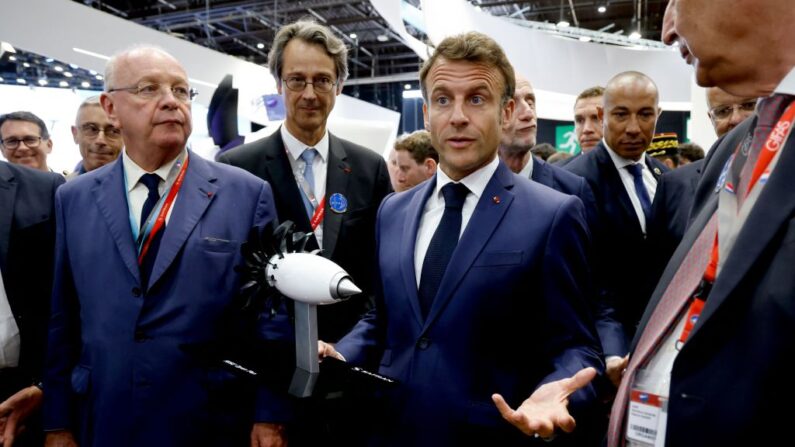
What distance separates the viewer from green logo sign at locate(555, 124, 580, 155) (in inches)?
581

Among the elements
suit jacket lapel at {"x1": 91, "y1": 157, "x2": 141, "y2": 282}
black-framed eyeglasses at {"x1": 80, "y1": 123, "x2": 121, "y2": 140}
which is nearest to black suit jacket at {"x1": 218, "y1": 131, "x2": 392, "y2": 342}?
suit jacket lapel at {"x1": 91, "y1": 157, "x2": 141, "y2": 282}

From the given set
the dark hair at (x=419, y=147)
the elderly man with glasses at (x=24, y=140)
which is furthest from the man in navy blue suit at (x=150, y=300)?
the elderly man with glasses at (x=24, y=140)

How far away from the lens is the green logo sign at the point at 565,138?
1476 centimetres

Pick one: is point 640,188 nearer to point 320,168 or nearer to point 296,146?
point 320,168

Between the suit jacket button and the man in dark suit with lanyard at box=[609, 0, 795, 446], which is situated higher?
the man in dark suit with lanyard at box=[609, 0, 795, 446]

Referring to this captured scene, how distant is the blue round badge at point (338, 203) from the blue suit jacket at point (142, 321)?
0.46m

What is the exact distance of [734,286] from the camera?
3.06 ft

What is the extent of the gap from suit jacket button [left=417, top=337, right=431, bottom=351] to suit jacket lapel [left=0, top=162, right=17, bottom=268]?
1.63 m

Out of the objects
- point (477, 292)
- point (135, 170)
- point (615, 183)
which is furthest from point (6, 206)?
point (615, 183)

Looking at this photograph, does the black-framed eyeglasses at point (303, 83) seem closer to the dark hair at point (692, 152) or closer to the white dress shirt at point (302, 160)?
the white dress shirt at point (302, 160)

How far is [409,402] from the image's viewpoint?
64.1 inches

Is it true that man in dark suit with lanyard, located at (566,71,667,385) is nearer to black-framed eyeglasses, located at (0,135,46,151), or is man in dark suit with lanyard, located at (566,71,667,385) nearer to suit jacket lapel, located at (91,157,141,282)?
suit jacket lapel, located at (91,157,141,282)

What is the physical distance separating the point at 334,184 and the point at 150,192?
2.37 ft

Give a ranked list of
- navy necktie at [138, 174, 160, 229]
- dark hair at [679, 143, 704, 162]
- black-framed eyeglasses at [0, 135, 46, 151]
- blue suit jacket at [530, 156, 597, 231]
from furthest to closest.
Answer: dark hair at [679, 143, 704, 162] < black-framed eyeglasses at [0, 135, 46, 151] < blue suit jacket at [530, 156, 597, 231] < navy necktie at [138, 174, 160, 229]
